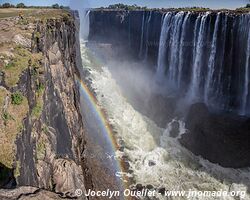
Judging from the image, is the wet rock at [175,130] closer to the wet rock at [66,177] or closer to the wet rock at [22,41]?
the wet rock at [66,177]

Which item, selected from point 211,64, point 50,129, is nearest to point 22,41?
point 50,129

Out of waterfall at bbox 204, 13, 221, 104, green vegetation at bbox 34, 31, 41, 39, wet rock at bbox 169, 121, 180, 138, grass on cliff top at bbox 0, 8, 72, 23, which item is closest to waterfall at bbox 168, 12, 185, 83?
waterfall at bbox 204, 13, 221, 104

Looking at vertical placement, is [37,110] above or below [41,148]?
above

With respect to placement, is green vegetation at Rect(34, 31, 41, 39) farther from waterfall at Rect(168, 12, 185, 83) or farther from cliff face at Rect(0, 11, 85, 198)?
waterfall at Rect(168, 12, 185, 83)

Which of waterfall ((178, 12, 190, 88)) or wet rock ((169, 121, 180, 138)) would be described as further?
waterfall ((178, 12, 190, 88))

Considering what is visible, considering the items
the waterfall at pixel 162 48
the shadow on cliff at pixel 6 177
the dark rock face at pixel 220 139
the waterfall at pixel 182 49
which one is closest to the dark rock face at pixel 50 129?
the shadow on cliff at pixel 6 177

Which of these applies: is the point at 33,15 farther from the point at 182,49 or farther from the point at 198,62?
the point at 198,62

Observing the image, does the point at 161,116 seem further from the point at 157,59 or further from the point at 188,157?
the point at 157,59
